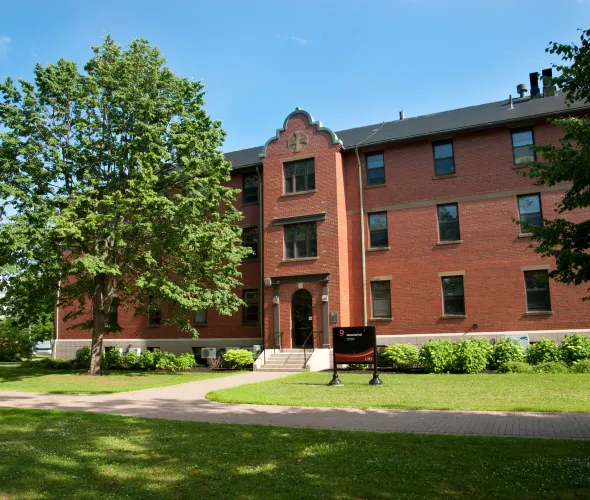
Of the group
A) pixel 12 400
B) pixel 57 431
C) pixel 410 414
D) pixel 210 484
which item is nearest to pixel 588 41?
pixel 410 414

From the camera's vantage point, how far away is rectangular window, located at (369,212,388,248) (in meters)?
24.4

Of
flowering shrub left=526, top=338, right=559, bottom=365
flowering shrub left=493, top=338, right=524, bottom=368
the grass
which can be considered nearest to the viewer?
the grass

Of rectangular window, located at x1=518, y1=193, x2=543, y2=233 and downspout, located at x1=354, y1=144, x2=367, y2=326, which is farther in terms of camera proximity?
downspout, located at x1=354, y1=144, x2=367, y2=326

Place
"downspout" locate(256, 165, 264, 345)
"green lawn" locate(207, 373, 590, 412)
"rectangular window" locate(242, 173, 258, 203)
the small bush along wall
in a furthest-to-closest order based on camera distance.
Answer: "rectangular window" locate(242, 173, 258, 203) → "downspout" locate(256, 165, 264, 345) → the small bush along wall → "green lawn" locate(207, 373, 590, 412)

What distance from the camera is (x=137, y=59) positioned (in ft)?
69.9

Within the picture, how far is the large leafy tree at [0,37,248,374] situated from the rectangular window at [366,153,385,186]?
729cm

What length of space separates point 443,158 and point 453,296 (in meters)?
6.26

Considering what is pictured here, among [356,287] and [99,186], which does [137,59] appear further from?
[356,287]

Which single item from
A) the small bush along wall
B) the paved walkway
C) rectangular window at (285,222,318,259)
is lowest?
the paved walkway

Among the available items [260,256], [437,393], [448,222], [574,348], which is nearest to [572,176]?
[437,393]

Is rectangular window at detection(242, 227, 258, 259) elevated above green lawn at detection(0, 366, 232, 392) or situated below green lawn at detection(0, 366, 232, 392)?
above

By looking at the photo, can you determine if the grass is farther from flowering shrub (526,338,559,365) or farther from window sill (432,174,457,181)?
window sill (432,174,457,181)

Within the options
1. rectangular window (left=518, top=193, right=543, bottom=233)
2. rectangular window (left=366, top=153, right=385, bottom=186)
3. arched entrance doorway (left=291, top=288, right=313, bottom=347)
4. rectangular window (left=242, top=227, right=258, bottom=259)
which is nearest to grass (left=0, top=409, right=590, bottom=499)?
arched entrance doorway (left=291, top=288, right=313, bottom=347)

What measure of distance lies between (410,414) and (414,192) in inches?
602
